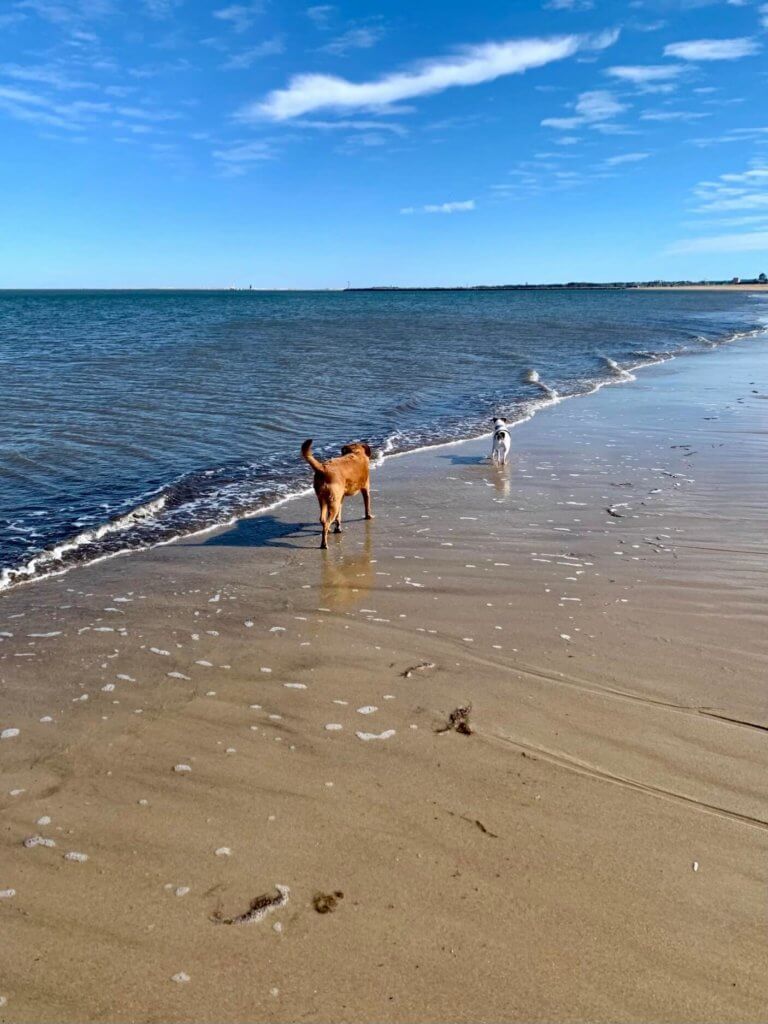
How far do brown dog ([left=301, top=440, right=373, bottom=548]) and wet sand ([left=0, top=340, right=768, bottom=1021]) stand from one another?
2.22ft

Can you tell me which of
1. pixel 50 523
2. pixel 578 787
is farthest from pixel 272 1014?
pixel 50 523

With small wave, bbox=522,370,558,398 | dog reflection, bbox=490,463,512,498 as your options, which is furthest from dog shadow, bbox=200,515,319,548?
small wave, bbox=522,370,558,398

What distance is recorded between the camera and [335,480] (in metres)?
7.33

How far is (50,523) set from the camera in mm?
7898

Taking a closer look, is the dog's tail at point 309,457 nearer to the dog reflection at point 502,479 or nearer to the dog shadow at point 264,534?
the dog shadow at point 264,534

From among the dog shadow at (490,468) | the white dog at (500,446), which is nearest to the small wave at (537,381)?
the dog shadow at (490,468)

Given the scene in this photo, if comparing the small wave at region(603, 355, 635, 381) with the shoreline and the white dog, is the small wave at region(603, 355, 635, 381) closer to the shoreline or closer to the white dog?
the shoreline

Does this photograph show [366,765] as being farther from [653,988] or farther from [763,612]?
[763,612]

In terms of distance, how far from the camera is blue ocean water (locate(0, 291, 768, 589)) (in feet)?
27.4

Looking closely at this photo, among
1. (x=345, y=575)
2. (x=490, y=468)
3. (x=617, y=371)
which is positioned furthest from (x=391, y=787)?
(x=617, y=371)

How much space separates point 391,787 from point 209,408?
12.9 m

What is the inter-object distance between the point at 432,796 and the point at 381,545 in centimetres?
415

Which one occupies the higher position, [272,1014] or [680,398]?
[680,398]

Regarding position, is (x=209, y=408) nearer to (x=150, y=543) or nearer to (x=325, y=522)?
(x=150, y=543)
